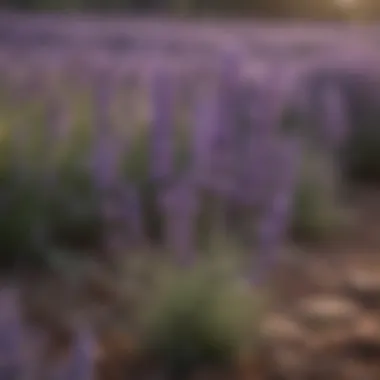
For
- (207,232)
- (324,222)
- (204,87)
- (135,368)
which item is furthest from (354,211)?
(135,368)

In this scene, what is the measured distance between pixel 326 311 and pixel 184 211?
0.46 meters

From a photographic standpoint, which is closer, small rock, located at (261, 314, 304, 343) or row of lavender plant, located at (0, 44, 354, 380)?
small rock, located at (261, 314, 304, 343)

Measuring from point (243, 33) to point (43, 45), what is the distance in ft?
2.87

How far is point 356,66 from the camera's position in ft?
12.2

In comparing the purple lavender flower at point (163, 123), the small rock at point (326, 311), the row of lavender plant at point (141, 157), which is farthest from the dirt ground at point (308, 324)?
the purple lavender flower at point (163, 123)

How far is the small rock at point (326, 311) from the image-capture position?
2.24 m

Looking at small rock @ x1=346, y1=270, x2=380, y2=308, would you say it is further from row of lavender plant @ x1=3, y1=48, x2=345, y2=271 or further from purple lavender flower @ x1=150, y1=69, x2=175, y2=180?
purple lavender flower @ x1=150, y1=69, x2=175, y2=180

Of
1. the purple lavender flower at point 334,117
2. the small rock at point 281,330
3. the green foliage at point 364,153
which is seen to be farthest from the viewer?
the green foliage at point 364,153

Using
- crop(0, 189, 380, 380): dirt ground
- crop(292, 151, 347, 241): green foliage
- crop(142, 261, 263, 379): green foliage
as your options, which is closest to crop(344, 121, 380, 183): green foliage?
crop(292, 151, 347, 241): green foliage

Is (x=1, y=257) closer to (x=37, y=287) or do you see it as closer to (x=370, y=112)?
(x=37, y=287)

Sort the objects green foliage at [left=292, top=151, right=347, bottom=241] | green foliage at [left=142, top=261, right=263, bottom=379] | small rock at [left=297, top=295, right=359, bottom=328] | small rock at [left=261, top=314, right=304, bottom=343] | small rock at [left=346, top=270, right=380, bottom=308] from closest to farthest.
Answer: green foliage at [left=142, top=261, right=263, bottom=379]
small rock at [left=261, top=314, right=304, bottom=343]
small rock at [left=297, top=295, right=359, bottom=328]
small rock at [left=346, top=270, right=380, bottom=308]
green foliage at [left=292, top=151, right=347, bottom=241]

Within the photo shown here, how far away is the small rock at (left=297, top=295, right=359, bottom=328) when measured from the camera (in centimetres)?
224

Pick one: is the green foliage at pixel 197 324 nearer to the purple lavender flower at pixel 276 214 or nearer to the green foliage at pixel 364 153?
the purple lavender flower at pixel 276 214

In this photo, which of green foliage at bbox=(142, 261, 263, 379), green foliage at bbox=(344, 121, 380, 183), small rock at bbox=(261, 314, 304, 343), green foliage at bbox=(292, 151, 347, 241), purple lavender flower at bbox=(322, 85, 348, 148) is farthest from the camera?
green foliage at bbox=(344, 121, 380, 183)
